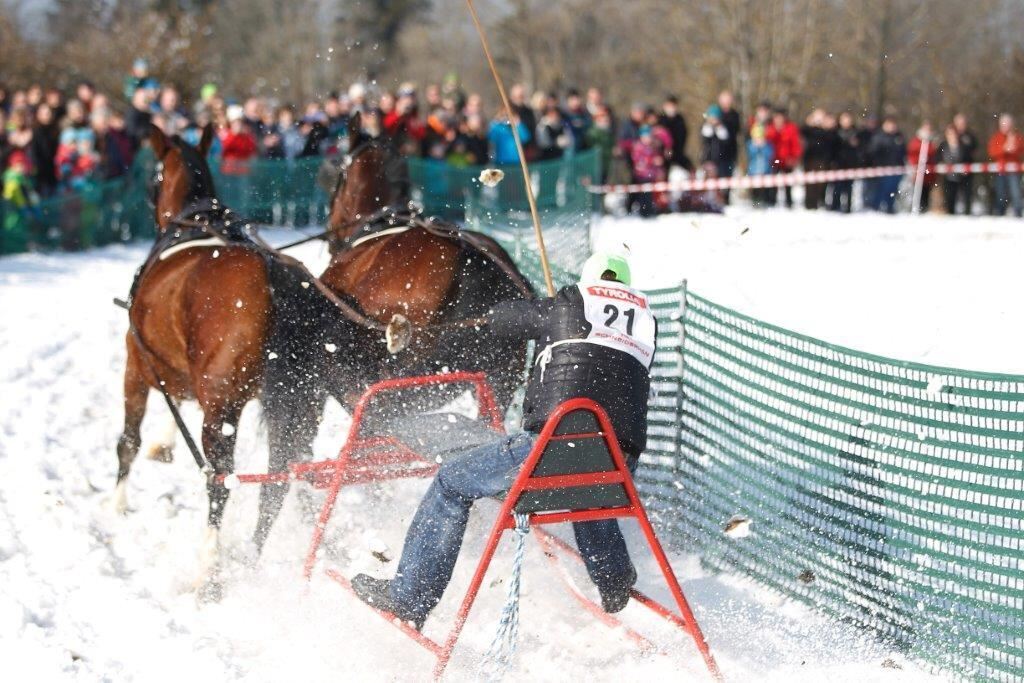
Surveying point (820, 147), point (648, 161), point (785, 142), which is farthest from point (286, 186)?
point (820, 147)

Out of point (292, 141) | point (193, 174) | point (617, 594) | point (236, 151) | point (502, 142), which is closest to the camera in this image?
point (617, 594)

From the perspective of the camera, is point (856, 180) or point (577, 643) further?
point (856, 180)

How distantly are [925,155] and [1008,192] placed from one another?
141 centimetres

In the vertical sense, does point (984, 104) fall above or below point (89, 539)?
above

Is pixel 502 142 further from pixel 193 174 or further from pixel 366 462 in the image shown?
pixel 366 462

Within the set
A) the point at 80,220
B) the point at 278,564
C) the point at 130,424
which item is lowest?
the point at 278,564

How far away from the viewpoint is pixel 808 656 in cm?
539

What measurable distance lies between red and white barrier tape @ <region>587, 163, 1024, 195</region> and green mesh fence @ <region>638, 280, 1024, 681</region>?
10.9 m

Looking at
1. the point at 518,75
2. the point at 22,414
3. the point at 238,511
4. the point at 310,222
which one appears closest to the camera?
the point at 238,511

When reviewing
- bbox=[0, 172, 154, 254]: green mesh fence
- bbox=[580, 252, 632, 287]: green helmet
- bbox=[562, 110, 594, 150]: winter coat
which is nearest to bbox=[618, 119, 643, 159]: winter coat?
bbox=[562, 110, 594, 150]: winter coat

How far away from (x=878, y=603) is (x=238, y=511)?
3.55 meters

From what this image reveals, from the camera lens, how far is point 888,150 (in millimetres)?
19250

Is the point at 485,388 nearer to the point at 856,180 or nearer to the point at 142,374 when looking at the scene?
the point at 142,374

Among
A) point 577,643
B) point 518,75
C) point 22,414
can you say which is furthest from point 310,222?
point 518,75
